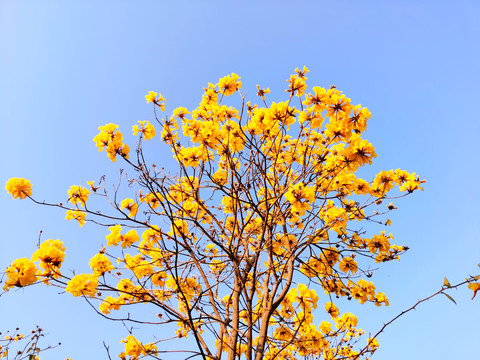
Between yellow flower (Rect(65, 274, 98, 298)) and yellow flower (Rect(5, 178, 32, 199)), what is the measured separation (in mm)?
1031

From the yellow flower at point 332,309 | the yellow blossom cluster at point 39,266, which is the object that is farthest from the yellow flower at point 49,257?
the yellow flower at point 332,309

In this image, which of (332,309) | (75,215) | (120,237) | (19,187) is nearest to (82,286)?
(120,237)

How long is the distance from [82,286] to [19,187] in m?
1.19

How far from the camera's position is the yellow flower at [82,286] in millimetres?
2514

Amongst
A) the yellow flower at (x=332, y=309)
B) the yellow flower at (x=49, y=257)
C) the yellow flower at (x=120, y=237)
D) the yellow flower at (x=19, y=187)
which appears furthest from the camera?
the yellow flower at (x=332, y=309)

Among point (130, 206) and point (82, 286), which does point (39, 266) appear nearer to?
point (82, 286)

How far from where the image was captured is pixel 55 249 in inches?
100

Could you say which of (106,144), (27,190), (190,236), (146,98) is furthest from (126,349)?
(146,98)

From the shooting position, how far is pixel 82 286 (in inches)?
99.8

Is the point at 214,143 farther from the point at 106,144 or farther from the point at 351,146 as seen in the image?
the point at 351,146

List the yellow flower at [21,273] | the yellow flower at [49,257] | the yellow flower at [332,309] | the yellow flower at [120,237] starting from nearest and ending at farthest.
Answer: the yellow flower at [21,273], the yellow flower at [49,257], the yellow flower at [120,237], the yellow flower at [332,309]

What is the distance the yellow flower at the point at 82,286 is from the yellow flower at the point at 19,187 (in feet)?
3.38

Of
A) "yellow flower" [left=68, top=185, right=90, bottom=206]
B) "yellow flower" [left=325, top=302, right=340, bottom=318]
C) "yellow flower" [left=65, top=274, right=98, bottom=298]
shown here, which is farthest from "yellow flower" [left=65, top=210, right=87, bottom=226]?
"yellow flower" [left=325, top=302, right=340, bottom=318]

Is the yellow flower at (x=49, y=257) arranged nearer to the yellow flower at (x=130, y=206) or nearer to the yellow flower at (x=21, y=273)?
the yellow flower at (x=21, y=273)
